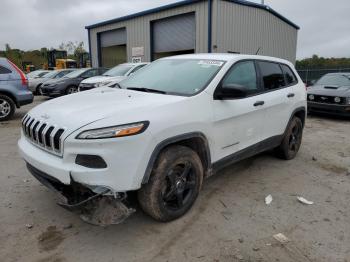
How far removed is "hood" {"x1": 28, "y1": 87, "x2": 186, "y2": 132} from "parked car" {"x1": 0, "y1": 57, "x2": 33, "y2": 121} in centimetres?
630

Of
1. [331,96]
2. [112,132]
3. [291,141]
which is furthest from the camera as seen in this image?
[331,96]

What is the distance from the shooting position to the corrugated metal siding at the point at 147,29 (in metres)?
16.6

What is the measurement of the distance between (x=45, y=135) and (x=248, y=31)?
56.6 ft

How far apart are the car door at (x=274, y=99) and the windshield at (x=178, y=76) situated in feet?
3.22

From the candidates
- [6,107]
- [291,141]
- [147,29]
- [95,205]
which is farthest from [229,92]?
[147,29]

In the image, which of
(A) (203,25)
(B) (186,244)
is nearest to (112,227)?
(B) (186,244)

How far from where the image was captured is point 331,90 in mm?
9875

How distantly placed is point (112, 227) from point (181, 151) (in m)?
1.04

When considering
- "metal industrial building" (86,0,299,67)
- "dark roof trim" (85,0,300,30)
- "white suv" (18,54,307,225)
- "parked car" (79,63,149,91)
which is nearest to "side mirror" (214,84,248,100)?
"white suv" (18,54,307,225)

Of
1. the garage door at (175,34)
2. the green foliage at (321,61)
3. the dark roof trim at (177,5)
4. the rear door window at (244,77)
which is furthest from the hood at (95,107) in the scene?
the green foliage at (321,61)

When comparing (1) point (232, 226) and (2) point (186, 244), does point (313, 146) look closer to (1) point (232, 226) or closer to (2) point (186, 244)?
A: (1) point (232, 226)

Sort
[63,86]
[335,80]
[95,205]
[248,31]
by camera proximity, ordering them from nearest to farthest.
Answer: [95,205]
[335,80]
[63,86]
[248,31]

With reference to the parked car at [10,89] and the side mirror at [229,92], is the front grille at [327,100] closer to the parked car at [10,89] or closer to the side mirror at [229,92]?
the side mirror at [229,92]

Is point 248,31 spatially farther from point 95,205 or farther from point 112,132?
point 95,205
